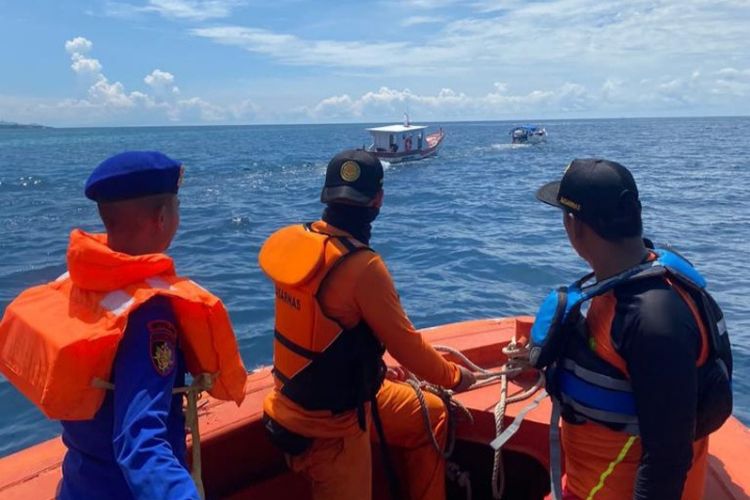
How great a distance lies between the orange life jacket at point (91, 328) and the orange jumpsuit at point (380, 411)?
59 centimetres

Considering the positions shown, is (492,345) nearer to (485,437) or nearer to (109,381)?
(485,437)

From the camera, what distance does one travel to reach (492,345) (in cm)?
385

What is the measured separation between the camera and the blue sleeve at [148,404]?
59.3 inches

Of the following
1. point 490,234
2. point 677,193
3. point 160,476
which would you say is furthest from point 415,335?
point 677,193

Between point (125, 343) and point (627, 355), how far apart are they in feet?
4.42

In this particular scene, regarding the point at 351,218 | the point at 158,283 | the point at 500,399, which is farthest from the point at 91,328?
the point at 500,399

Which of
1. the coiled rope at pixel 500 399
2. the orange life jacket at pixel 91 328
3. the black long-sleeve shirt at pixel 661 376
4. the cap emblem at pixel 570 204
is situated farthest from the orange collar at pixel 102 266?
the coiled rope at pixel 500 399

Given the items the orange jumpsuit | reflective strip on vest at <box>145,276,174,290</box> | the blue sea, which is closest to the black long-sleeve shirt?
the orange jumpsuit

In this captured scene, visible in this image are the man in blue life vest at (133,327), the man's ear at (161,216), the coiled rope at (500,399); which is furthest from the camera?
the coiled rope at (500,399)

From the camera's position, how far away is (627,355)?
6.10ft

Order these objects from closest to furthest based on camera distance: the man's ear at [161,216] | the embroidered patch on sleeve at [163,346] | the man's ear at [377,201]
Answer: the embroidered patch on sleeve at [163,346]
the man's ear at [161,216]
the man's ear at [377,201]

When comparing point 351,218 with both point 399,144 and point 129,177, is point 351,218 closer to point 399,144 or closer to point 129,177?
point 129,177

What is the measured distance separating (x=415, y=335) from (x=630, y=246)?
912 millimetres

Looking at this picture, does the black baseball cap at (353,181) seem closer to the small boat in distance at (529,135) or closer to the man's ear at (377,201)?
the man's ear at (377,201)
